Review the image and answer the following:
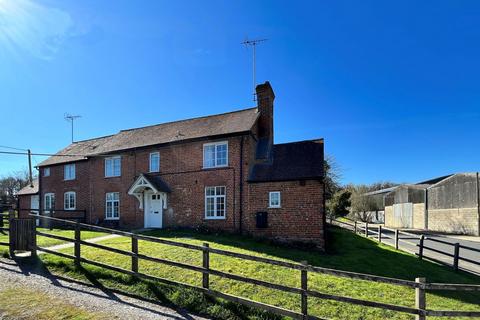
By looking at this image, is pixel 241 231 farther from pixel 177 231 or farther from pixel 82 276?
pixel 82 276

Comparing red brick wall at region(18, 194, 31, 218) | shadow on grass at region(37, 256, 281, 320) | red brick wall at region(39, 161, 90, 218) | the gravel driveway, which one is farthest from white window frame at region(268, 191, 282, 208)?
red brick wall at region(18, 194, 31, 218)

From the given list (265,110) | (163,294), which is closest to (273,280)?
(163,294)

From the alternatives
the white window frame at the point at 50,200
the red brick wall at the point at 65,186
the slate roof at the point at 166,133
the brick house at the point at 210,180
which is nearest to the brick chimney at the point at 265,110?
the brick house at the point at 210,180

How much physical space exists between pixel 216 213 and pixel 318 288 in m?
10.00

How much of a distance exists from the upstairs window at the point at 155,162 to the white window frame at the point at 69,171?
7920mm

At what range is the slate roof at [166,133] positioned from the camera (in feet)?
62.4

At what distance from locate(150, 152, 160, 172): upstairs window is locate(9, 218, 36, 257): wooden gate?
1030 cm

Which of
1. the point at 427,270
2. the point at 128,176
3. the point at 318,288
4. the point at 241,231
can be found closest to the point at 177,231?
the point at 241,231

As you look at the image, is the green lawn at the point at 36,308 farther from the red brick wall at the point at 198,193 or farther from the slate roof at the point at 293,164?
the slate roof at the point at 293,164

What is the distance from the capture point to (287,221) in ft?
53.1

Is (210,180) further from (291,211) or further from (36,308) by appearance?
(36,308)

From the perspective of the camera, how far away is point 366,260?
13336mm

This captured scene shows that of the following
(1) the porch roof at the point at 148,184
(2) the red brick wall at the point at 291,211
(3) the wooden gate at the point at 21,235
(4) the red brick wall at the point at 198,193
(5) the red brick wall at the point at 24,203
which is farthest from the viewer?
(5) the red brick wall at the point at 24,203

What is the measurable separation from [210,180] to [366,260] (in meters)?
8.98
